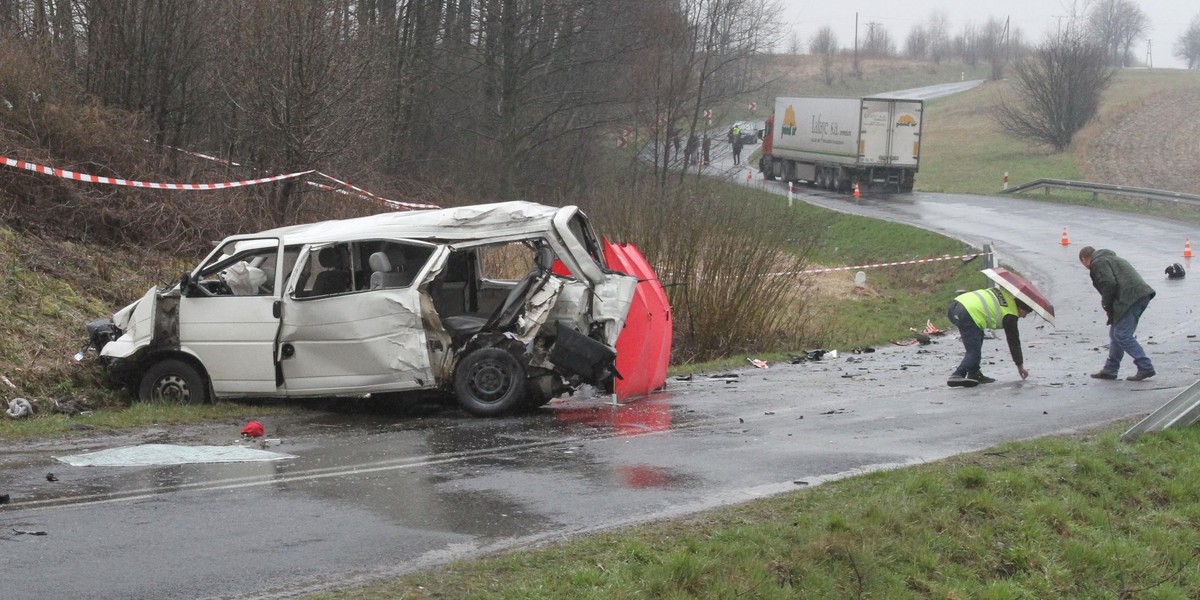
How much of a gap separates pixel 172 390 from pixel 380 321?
2248mm

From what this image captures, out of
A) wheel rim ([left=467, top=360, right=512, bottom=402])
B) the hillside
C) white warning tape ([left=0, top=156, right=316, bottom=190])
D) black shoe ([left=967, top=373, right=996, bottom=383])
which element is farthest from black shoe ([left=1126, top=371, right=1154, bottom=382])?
white warning tape ([left=0, top=156, right=316, bottom=190])

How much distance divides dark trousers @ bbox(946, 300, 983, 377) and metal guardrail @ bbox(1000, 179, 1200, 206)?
91.6 feet

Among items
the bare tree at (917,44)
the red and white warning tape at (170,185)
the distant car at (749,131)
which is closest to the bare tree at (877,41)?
the bare tree at (917,44)

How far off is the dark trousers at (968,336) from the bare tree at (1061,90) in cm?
5051

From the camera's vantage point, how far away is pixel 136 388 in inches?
480

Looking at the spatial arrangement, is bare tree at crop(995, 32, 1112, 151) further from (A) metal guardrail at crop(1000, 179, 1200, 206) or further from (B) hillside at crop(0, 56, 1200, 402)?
(B) hillside at crop(0, 56, 1200, 402)

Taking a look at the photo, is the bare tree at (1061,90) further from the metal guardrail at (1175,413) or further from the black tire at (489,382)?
the black tire at (489,382)

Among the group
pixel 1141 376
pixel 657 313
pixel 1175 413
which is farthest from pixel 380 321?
pixel 1141 376

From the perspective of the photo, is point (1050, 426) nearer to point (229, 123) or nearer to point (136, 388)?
point (136, 388)

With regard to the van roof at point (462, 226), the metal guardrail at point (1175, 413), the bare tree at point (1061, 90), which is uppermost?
the bare tree at point (1061, 90)

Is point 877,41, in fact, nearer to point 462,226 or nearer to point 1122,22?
point 1122,22

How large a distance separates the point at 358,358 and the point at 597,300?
226 centimetres

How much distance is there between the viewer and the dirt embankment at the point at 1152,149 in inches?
2002

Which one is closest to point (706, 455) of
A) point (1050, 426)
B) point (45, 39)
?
point (1050, 426)
